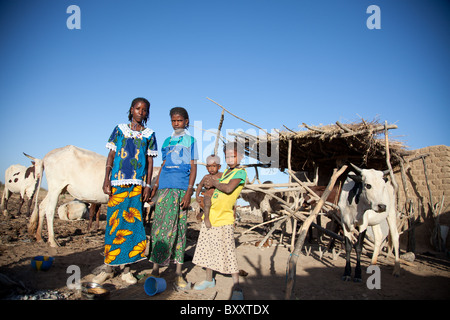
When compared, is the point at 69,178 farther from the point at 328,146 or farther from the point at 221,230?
the point at 328,146

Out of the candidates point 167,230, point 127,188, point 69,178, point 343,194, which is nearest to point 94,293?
point 167,230

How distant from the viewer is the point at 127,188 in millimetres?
3379

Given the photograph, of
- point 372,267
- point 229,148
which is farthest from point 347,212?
point 229,148

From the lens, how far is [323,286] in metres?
3.84

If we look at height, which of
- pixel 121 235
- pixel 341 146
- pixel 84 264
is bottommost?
pixel 84 264

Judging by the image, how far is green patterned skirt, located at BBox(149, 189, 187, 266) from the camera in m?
3.24

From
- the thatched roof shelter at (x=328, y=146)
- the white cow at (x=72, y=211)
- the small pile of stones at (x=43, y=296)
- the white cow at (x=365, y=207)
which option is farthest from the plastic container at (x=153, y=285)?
the white cow at (x=72, y=211)

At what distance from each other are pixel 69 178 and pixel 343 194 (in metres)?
5.56

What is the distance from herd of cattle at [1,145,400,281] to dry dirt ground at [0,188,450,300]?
1.35 feet

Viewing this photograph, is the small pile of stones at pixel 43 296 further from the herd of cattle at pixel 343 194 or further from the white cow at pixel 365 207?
the white cow at pixel 365 207

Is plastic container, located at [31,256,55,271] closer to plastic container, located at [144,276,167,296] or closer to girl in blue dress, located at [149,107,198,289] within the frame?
girl in blue dress, located at [149,107,198,289]
